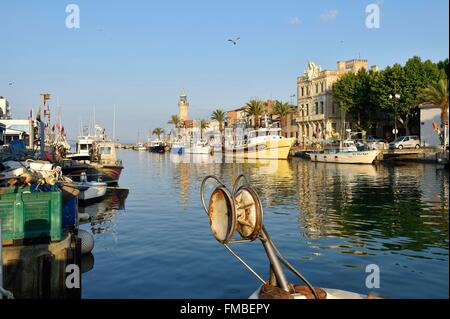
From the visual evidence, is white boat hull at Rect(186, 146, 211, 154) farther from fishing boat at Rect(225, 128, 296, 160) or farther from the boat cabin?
the boat cabin

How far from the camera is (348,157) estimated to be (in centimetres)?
6219

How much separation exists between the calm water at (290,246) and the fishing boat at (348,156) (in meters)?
29.9

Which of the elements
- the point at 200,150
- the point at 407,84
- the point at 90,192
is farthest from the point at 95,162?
the point at 200,150

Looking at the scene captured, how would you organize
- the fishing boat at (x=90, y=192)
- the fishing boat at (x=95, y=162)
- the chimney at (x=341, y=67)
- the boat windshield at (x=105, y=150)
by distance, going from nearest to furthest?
1. the fishing boat at (x=90, y=192)
2. the fishing boat at (x=95, y=162)
3. the boat windshield at (x=105, y=150)
4. the chimney at (x=341, y=67)

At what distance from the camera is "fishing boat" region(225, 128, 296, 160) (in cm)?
7983

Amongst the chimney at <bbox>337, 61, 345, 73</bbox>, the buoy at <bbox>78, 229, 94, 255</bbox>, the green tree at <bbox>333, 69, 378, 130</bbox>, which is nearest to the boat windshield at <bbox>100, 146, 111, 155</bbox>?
the buoy at <bbox>78, 229, 94, 255</bbox>

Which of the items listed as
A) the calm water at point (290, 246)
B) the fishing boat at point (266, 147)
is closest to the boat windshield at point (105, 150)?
the calm water at point (290, 246)

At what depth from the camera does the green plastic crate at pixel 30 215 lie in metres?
10.5

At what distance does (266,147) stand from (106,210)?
58038 millimetres

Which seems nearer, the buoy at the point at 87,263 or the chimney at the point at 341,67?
the buoy at the point at 87,263

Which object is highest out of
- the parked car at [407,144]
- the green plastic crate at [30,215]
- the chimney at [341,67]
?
the chimney at [341,67]

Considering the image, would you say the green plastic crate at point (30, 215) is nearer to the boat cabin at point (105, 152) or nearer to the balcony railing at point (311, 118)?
the boat cabin at point (105, 152)

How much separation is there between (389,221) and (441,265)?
7.17 metres
